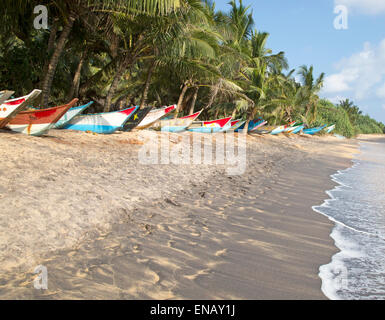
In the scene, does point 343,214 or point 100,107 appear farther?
point 100,107

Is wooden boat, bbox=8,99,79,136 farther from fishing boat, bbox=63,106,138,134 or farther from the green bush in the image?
the green bush

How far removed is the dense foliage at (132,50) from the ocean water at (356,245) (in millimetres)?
6104

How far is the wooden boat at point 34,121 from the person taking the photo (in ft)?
25.1

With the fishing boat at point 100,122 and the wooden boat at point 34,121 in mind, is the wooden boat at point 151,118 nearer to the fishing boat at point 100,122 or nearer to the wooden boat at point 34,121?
the fishing boat at point 100,122

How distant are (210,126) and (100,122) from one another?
902 centimetres

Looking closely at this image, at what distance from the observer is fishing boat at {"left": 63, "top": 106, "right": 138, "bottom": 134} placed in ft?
34.1

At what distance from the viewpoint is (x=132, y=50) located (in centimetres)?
1202

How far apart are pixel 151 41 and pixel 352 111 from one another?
62587 millimetres

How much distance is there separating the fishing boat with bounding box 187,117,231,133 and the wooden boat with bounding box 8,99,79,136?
1006 cm

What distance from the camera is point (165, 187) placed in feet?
19.7
